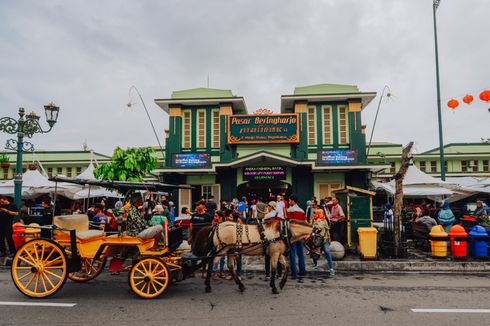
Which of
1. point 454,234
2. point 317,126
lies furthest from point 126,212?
point 317,126

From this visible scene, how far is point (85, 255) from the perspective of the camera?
6.58 m

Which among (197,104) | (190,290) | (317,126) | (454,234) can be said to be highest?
(197,104)

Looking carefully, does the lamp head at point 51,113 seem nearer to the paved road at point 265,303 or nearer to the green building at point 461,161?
the paved road at point 265,303

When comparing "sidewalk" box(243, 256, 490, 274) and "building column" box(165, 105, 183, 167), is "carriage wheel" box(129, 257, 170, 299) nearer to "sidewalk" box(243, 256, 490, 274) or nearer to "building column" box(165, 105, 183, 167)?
"sidewalk" box(243, 256, 490, 274)

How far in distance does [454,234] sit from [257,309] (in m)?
7.22

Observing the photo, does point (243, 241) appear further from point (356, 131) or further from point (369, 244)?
point (356, 131)

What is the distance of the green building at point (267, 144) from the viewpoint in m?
20.2

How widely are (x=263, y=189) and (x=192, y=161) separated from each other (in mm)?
5033

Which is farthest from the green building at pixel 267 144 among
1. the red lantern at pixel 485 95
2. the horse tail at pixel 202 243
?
the horse tail at pixel 202 243

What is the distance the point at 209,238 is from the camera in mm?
7109

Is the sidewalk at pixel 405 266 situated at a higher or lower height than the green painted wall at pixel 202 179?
lower

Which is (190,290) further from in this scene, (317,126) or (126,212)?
(317,126)

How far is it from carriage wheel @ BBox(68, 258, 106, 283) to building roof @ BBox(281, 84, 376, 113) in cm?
1634

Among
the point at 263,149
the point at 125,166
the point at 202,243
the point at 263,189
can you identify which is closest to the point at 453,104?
the point at 263,149
